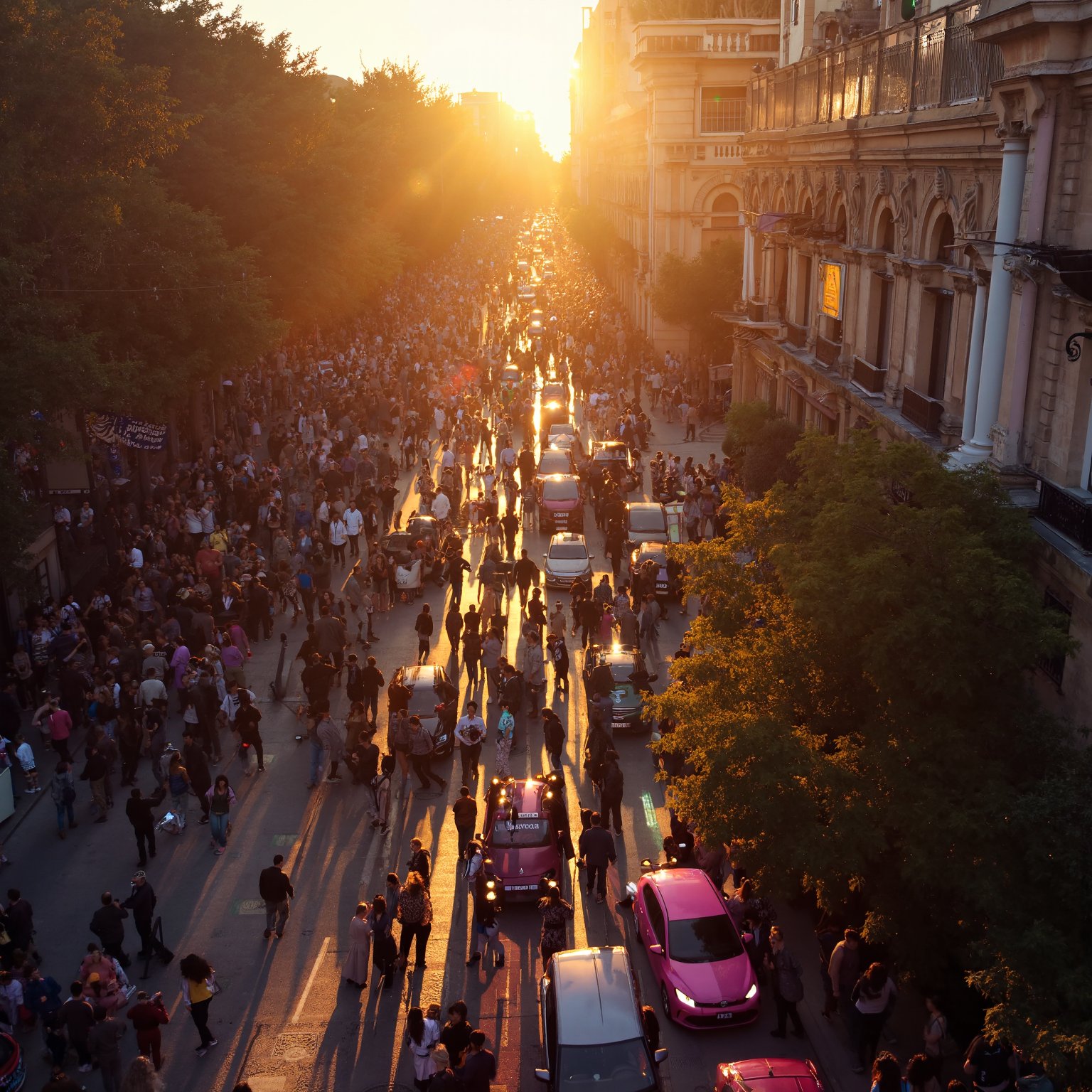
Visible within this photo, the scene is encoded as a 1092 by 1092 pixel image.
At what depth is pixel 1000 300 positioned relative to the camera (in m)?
16.5

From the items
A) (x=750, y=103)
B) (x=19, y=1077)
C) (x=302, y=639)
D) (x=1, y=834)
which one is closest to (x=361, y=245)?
(x=750, y=103)

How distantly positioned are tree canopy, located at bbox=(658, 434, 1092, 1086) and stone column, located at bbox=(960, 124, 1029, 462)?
150 inches

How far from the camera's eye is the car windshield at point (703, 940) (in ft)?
44.2

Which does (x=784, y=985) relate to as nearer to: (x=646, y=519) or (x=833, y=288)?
(x=646, y=519)

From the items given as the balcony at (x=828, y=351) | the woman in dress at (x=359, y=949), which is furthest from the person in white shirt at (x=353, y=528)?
the woman in dress at (x=359, y=949)

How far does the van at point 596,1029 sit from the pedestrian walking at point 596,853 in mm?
3062

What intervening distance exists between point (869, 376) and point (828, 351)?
3802mm

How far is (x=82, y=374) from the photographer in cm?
2231

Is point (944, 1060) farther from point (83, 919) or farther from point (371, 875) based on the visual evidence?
point (83, 919)

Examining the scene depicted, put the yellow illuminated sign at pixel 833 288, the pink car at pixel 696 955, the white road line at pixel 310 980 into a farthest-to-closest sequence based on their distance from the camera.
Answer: the yellow illuminated sign at pixel 833 288, the white road line at pixel 310 980, the pink car at pixel 696 955

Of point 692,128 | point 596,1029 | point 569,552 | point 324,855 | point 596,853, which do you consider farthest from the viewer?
point 692,128

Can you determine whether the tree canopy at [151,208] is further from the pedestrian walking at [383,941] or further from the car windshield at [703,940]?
the car windshield at [703,940]

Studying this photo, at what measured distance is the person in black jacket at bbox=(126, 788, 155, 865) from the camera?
16.0 m

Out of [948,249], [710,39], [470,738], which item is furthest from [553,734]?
[710,39]
